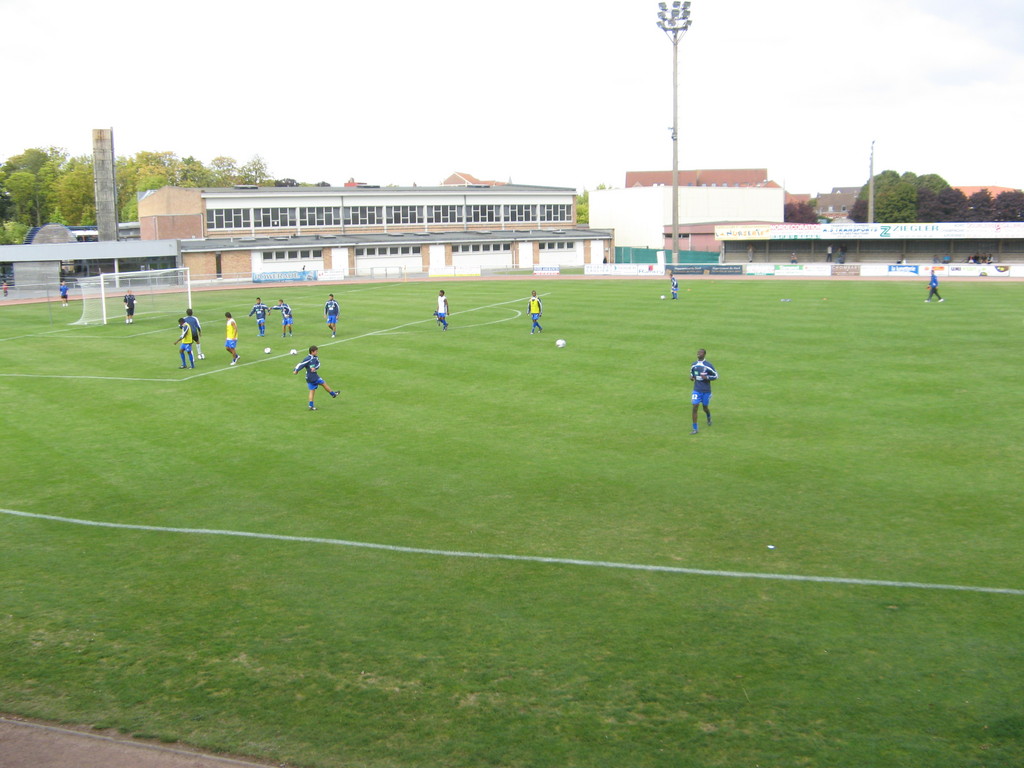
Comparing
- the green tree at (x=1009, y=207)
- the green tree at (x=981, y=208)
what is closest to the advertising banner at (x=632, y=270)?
the green tree at (x=1009, y=207)

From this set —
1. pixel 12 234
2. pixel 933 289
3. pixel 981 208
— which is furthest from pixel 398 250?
pixel 981 208

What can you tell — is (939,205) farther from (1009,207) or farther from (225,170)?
(225,170)

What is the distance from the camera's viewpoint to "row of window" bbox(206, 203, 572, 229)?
80.2 m

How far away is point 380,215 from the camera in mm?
87938

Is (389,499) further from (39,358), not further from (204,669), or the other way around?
(39,358)

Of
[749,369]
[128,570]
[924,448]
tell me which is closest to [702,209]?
[749,369]

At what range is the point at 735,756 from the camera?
23.8 feet

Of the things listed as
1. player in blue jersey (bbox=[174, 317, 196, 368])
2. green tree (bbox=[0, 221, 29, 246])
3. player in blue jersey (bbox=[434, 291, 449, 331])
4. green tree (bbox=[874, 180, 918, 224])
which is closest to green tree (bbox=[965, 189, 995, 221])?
green tree (bbox=[874, 180, 918, 224])

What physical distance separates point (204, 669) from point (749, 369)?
2117 cm

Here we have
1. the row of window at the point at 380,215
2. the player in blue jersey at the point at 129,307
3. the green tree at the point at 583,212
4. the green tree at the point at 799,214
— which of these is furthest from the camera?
the green tree at the point at 583,212

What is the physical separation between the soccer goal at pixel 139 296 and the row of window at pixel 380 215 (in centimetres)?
2288

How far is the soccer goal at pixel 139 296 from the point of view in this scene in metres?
45.3

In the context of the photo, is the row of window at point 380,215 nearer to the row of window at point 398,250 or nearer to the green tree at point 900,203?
the row of window at point 398,250

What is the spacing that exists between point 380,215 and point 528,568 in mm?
80415
